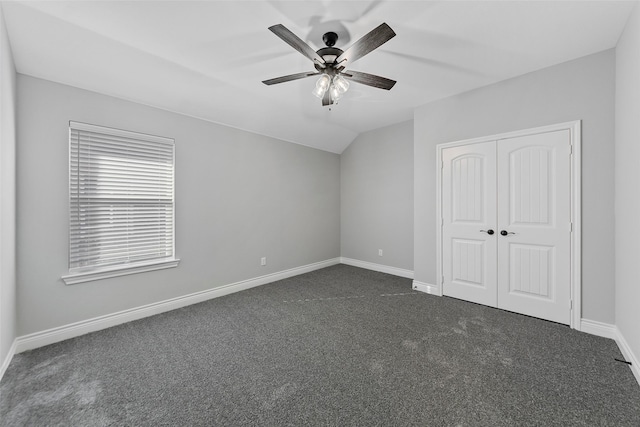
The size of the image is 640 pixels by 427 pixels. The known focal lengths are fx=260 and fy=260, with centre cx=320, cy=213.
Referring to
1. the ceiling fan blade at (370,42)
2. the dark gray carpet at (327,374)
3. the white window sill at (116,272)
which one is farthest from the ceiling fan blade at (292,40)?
the white window sill at (116,272)

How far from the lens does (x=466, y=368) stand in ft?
6.66

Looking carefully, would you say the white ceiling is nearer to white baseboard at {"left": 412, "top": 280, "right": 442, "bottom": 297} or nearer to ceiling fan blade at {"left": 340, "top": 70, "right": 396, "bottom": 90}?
ceiling fan blade at {"left": 340, "top": 70, "right": 396, "bottom": 90}

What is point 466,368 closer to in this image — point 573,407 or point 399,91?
point 573,407

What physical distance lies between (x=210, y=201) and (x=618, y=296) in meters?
4.55

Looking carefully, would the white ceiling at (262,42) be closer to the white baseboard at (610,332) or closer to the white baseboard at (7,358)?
the white baseboard at (7,358)

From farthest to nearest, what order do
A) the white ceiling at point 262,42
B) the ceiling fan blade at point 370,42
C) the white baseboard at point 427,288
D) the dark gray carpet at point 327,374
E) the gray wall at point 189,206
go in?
the white baseboard at point 427,288 → the gray wall at point 189,206 → the white ceiling at point 262,42 → the ceiling fan blade at point 370,42 → the dark gray carpet at point 327,374

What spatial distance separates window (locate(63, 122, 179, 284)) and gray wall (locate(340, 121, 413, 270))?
11.0 ft

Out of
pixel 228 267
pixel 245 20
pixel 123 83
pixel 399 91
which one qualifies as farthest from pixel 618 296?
pixel 123 83

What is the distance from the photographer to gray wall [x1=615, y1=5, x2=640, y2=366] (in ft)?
6.42

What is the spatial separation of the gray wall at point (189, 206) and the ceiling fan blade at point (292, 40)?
2.10m

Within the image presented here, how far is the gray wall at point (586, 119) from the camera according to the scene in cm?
251

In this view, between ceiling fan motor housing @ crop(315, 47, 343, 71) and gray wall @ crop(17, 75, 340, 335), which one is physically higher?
ceiling fan motor housing @ crop(315, 47, 343, 71)

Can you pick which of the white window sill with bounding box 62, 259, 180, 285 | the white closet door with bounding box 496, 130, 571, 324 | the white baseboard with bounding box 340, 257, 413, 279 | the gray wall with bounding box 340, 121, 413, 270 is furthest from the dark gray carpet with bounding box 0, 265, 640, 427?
the gray wall with bounding box 340, 121, 413, 270

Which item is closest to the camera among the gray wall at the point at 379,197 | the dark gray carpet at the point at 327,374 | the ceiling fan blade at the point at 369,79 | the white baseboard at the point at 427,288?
the dark gray carpet at the point at 327,374
